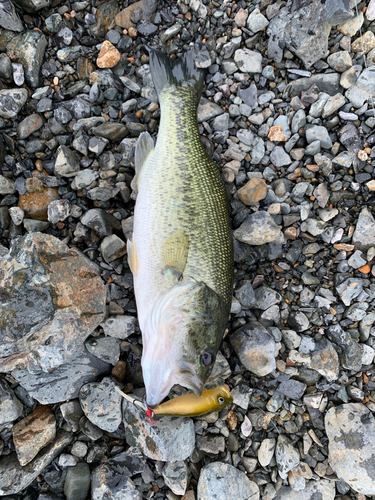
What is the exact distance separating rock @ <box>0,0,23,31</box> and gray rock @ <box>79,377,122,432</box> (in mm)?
3884

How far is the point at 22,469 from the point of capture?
10.2 ft

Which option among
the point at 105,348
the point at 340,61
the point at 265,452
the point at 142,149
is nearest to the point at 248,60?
the point at 340,61

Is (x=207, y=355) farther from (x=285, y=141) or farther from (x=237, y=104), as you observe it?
(x=237, y=104)

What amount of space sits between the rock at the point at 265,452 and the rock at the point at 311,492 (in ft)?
1.17

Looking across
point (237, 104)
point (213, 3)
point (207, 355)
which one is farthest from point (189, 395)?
point (213, 3)

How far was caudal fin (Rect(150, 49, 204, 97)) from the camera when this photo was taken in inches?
138

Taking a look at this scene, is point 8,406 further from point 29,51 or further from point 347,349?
point 29,51

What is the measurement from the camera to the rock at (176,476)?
3199 millimetres

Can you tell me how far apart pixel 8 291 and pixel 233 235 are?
2285 millimetres

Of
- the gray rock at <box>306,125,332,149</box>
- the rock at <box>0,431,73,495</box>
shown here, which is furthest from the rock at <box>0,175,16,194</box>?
the gray rock at <box>306,125,332,149</box>

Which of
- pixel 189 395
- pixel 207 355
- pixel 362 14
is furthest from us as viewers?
pixel 362 14

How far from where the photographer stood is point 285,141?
3699 millimetres

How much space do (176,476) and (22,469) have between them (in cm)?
147

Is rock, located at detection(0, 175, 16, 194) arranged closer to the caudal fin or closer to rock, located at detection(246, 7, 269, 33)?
the caudal fin
